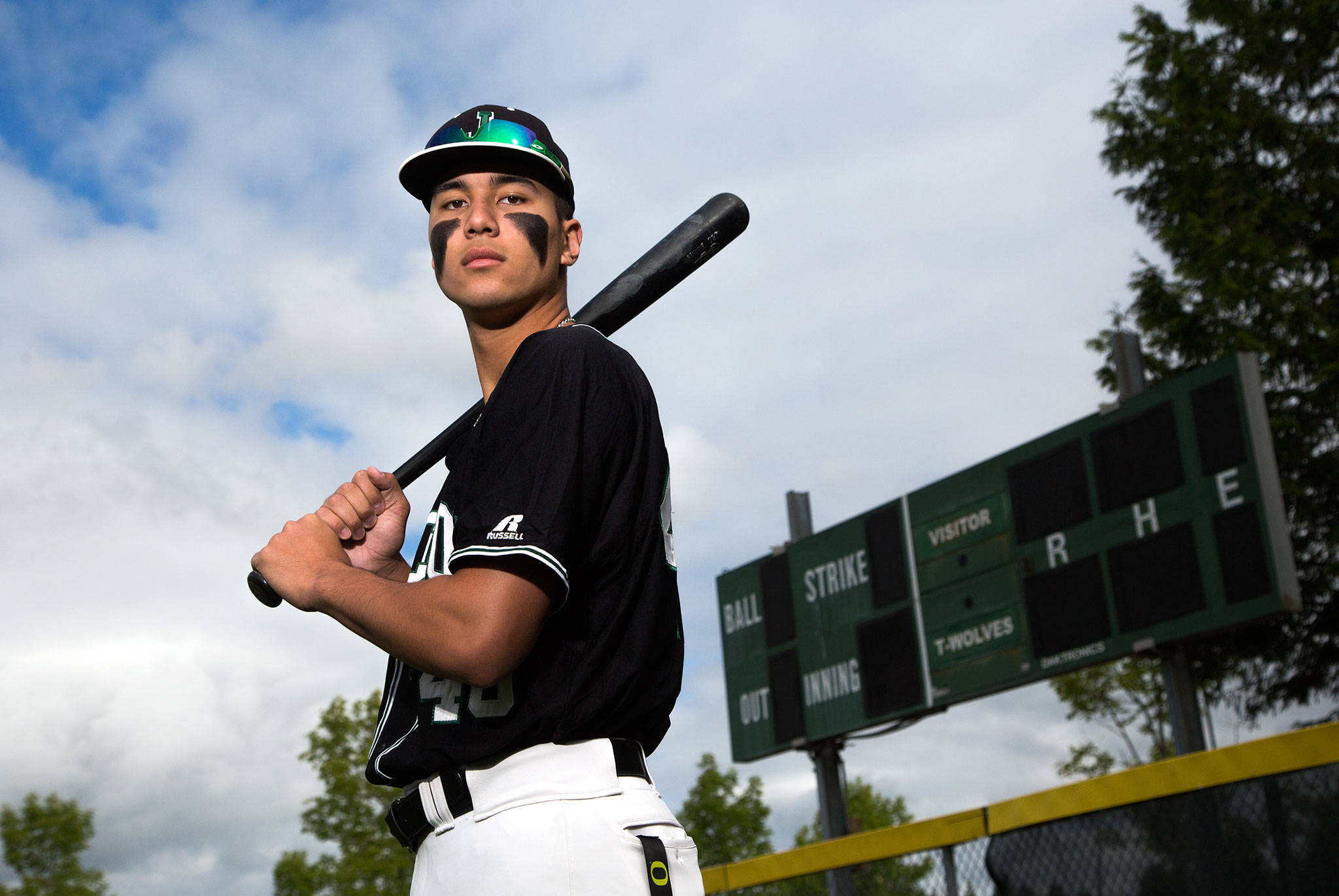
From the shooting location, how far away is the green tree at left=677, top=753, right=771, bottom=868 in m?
37.1

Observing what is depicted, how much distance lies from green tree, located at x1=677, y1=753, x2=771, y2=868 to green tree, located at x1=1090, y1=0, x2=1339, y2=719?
2071 cm

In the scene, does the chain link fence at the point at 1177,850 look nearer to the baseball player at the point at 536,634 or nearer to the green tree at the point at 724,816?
the baseball player at the point at 536,634

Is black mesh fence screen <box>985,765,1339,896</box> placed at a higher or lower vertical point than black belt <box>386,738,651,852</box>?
lower

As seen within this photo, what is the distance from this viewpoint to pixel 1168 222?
2117 cm

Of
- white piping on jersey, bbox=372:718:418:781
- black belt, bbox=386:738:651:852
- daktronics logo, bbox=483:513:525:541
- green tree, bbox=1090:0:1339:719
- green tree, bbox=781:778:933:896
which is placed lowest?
green tree, bbox=781:778:933:896

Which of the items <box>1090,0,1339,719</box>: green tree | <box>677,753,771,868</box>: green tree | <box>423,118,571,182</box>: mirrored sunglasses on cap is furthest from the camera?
<box>677,753,771,868</box>: green tree

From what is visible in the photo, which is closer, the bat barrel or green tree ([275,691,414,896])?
the bat barrel

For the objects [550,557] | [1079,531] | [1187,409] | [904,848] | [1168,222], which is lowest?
[904,848]

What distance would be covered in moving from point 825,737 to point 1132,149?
496 inches

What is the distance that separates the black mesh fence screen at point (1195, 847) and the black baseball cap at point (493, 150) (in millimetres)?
3632

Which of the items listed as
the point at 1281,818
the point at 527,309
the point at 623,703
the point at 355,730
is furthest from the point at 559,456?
the point at 355,730

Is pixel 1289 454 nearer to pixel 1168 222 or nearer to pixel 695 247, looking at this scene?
pixel 1168 222

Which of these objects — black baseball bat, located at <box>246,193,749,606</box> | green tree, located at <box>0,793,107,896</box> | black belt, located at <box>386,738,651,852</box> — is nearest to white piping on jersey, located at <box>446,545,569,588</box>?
black belt, located at <box>386,738,651,852</box>

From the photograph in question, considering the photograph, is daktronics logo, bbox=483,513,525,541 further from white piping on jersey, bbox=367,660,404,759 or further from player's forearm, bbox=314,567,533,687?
white piping on jersey, bbox=367,660,404,759
